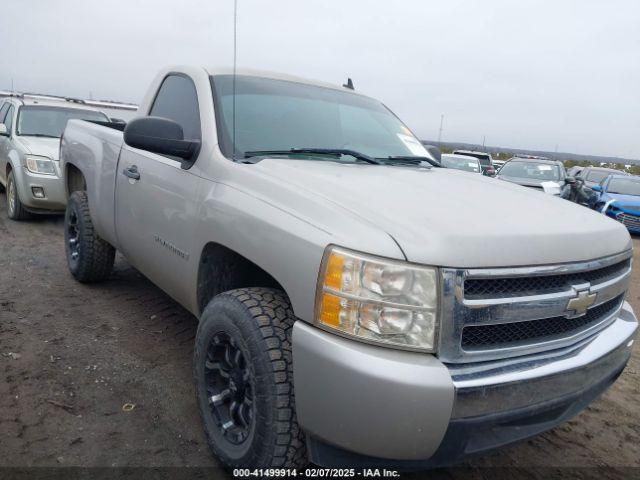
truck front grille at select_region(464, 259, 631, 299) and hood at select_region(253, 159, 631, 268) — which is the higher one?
hood at select_region(253, 159, 631, 268)

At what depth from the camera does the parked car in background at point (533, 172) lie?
1189cm

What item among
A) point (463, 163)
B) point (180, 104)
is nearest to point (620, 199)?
point (463, 163)

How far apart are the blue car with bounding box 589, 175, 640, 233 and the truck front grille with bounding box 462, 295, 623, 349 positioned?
10842 mm

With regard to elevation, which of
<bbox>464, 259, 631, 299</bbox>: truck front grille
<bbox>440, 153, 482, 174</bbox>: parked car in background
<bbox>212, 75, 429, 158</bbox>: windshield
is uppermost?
<bbox>212, 75, 429, 158</bbox>: windshield

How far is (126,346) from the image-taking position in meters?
3.37

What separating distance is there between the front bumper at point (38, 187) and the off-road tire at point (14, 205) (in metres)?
0.22

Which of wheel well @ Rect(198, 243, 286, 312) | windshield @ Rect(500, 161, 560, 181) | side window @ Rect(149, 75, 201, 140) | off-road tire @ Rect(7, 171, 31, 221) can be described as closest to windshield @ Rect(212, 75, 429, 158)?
side window @ Rect(149, 75, 201, 140)

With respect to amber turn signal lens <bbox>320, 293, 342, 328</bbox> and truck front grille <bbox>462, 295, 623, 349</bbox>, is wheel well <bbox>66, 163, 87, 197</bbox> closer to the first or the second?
amber turn signal lens <bbox>320, 293, 342, 328</bbox>

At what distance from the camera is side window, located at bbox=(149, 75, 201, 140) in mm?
2936

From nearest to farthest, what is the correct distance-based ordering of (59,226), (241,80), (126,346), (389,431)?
(389,431), (241,80), (126,346), (59,226)

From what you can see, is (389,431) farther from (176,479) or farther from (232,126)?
(232,126)

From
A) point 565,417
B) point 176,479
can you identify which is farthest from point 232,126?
point 565,417

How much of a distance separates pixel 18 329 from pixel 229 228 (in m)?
2.21

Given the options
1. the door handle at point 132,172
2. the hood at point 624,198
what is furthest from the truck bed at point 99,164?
the hood at point 624,198
